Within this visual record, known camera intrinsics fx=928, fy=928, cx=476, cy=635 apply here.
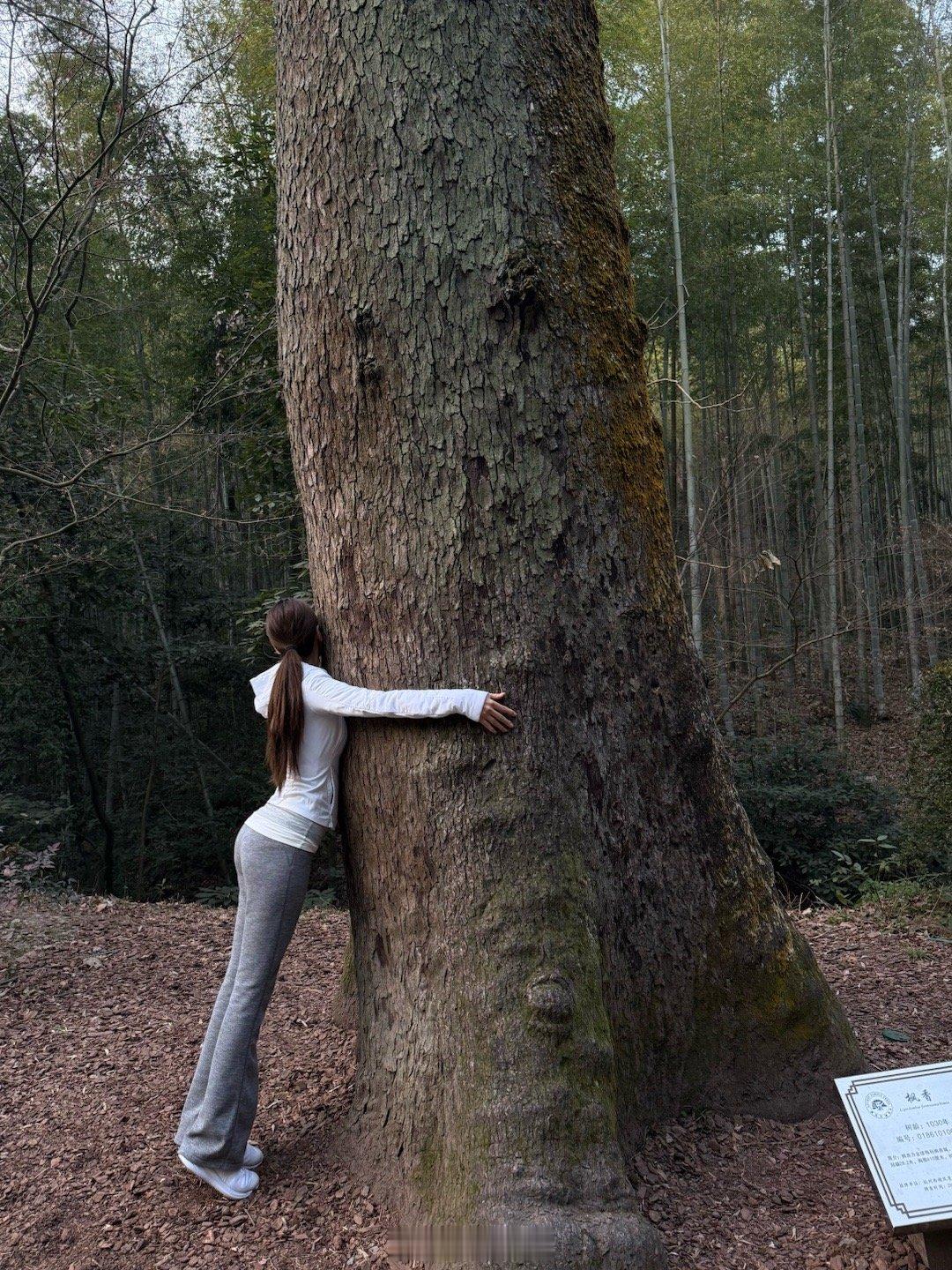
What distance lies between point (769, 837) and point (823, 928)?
3655 millimetres

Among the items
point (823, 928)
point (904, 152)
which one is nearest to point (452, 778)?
point (823, 928)

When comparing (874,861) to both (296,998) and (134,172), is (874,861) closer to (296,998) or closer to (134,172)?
(296,998)

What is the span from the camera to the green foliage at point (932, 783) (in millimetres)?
5738

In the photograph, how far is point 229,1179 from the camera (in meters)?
2.43

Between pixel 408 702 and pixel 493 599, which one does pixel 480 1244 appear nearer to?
pixel 408 702

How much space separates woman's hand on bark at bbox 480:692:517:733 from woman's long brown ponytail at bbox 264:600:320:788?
53cm

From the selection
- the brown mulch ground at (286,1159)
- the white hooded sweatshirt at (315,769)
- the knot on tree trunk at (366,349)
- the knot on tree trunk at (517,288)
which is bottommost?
the brown mulch ground at (286,1159)

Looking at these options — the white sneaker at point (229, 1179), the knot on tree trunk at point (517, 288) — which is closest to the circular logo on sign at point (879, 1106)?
the white sneaker at point (229, 1179)

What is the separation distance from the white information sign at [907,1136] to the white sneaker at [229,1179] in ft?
4.93

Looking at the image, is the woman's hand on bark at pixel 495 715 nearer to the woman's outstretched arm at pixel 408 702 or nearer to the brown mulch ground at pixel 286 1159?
the woman's outstretched arm at pixel 408 702

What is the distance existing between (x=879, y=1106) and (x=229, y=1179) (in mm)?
1628

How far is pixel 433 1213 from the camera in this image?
2176 mm

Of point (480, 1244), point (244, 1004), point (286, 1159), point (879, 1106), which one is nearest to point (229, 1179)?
point (286, 1159)

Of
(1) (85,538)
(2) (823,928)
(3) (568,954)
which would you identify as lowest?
(2) (823,928)
